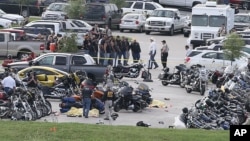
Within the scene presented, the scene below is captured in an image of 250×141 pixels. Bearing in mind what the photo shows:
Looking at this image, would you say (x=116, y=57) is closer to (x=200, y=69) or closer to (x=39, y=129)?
(x=200, y=69)

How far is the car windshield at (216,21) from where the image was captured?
159 feet

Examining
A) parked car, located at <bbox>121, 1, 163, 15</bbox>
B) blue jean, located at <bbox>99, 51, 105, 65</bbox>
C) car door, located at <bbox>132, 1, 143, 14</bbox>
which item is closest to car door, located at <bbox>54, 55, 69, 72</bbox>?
blue jean, located at <bbox>99, 51, 105, 65</bbox>

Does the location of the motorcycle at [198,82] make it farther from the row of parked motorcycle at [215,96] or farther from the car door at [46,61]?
the car door at [46,61]

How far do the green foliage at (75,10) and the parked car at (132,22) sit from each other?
11.0ft

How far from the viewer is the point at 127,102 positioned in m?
26.9

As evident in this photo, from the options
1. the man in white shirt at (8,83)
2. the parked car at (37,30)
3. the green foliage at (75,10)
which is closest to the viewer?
the man in white shirt at (8,83)

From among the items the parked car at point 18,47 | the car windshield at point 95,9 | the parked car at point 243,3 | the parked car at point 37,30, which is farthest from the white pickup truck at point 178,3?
the parked car at point 18,47

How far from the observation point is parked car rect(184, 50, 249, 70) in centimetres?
3616

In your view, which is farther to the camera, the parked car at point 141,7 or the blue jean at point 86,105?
the parked car at point 141,7

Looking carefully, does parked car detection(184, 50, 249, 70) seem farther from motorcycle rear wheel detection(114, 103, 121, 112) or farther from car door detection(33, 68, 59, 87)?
motorcycle rear wheel detection(114, 103, 121, 112)

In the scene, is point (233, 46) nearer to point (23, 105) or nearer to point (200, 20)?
point (200, 20)

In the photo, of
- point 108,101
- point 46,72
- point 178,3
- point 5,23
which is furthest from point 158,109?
point 178,3

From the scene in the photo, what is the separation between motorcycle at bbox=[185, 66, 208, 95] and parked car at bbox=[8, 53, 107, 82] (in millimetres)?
3390

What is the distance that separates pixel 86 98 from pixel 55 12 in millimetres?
29793
